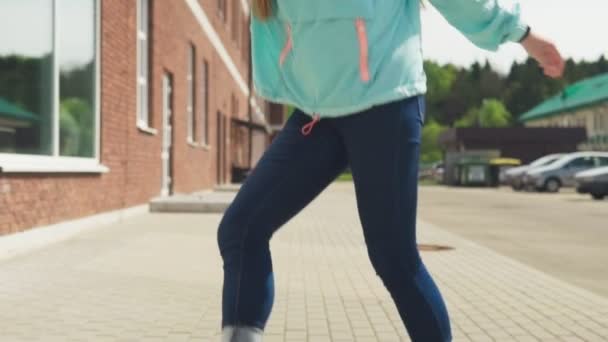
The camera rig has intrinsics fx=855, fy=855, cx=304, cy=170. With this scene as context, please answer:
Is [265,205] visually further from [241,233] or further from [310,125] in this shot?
[310,125]

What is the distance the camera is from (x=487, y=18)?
272 centimetres

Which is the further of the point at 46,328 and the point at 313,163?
the point at 46,328

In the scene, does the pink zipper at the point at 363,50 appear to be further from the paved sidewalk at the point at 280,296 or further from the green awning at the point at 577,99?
the green awning at the point at 577,99

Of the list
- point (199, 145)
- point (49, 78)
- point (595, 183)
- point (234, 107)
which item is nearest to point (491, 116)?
point (234, 107)

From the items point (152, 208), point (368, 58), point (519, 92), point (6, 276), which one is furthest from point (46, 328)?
point (519, 92)

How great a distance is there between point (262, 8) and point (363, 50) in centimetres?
41

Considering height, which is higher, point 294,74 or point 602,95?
point 602,95

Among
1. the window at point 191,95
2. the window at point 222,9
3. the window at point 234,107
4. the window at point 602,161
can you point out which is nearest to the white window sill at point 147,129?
the window at point 191,95

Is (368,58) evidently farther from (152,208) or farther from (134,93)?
(152,208)

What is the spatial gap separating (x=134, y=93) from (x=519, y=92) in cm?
11210

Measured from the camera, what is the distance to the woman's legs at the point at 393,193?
2.65 m

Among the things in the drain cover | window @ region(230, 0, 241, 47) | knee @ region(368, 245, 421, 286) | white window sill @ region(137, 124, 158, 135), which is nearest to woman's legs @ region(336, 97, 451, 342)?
knee @ region(368, 245, 421, 286)

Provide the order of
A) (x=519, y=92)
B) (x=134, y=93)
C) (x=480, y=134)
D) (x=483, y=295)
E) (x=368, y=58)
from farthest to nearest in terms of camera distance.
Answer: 1. (x=519, y=92)
2. (x=480, y=134)
3. (x=134, y=93)
4. (x=483, y=295)
5. (x=368, y=58)

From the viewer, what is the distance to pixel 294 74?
2.79m
